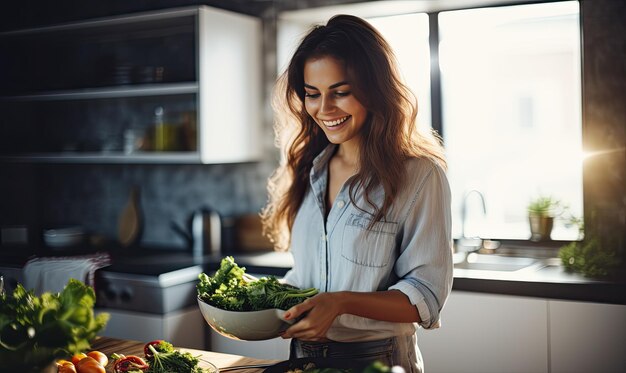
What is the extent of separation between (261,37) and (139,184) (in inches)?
48.1

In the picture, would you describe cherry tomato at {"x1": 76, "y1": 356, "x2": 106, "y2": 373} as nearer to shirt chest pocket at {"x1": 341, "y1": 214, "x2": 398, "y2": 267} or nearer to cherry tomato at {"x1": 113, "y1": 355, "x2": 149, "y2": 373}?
cherry tomato at {"x1": 113, "y1": 355, "x2": 149, "y2": 373}

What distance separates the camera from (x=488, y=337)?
306 cm

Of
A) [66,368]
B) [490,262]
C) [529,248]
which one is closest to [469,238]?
[490,262]

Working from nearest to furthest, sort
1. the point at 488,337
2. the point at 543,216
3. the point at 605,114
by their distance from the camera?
the point at 488,337
the point at 605,114
the point at 543,216

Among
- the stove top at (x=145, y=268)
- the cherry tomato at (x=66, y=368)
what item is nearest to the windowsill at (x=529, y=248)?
the stove top at (x=145, y=268)

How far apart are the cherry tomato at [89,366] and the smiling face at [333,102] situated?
0.88 metres

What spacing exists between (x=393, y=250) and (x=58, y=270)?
90.0 inches

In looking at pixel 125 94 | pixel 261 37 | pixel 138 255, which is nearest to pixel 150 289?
pixel 138 255

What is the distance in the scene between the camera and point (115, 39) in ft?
14.9

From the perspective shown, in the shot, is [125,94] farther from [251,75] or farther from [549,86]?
[549,86]

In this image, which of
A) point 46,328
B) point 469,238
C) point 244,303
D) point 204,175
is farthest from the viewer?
point 204,175

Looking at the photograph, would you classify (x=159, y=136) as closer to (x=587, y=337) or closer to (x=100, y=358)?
(x=100, y=358)

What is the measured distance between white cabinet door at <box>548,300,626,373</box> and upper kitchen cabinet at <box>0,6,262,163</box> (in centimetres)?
192

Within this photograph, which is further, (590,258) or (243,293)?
(590,258)
